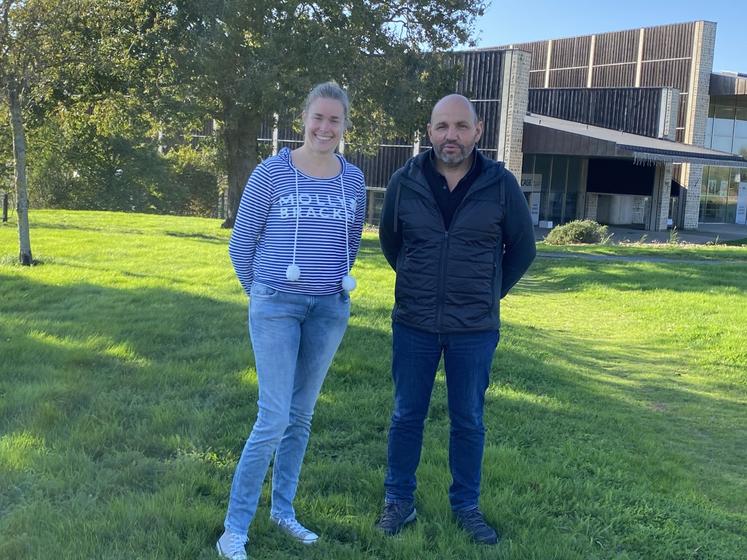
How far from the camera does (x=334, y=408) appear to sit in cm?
530

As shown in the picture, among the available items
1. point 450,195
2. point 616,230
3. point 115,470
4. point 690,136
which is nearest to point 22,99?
point 115,470

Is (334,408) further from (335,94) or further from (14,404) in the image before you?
(335,94)

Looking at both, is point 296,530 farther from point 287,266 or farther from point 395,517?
point 287,266

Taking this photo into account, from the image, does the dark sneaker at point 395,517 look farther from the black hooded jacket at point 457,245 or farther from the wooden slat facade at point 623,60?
the wooden slat facade at point 623,60

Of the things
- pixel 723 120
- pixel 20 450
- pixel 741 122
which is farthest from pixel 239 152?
pixel 741 122

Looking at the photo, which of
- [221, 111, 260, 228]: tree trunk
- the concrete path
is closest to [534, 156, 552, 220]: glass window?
the concrete path

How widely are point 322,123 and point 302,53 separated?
59.3 feet

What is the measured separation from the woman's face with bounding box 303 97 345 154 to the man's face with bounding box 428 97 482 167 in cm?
50

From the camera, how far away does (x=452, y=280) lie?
3459 millimetres

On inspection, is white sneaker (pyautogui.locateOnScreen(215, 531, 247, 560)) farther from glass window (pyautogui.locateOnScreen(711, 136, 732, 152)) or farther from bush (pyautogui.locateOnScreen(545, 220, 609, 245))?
glass window (pyautogui.locateOnScreen(711, 136, 732, 152))

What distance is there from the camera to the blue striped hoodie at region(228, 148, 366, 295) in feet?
10.6

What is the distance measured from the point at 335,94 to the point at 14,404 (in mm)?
3256

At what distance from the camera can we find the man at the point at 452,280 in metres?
3.46

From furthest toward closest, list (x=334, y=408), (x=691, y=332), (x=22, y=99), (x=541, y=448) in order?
(x=22, y=99)
(x=691, y=332)
(x=334, y=408)
(x=541, y=448)
